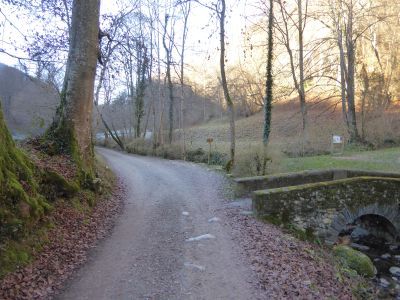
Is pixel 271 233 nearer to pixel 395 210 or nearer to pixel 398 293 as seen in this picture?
pixel 398 293

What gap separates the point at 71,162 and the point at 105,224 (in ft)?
7.57

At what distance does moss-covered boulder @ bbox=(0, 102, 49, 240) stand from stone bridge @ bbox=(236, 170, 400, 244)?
224 inches

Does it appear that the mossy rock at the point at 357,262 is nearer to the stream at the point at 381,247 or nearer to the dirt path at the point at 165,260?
the stream at the point at 381,247

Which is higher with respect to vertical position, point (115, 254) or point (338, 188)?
point (338, 188)

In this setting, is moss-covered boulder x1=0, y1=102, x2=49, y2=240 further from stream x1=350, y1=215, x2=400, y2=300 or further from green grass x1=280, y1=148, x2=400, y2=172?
green grass x1=280, y1=148, x2=400, y2=172

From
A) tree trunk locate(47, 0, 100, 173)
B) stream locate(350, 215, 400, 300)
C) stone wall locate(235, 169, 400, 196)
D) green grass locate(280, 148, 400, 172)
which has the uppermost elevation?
tree trunk locate(47, 0, 100, 173)

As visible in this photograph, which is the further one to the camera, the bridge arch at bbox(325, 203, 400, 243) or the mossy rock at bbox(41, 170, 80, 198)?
the bridge arch at bbox(325, 203, 400, 243)

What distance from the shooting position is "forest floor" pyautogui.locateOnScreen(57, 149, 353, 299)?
5.79m

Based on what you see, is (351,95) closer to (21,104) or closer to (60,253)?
(21,104)

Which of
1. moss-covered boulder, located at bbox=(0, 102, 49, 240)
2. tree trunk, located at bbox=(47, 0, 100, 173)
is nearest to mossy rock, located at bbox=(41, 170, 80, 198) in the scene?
moss-covered boulder, located at bbox=(0, 102, 49, 240)

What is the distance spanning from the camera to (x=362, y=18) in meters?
26.3

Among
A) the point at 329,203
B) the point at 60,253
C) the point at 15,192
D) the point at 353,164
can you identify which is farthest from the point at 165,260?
the point at 353,164

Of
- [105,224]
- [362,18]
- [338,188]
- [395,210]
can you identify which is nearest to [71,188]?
[105,224]

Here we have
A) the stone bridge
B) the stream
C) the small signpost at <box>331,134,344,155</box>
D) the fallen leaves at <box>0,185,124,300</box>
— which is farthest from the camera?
the small signpost at <box>331,134,344,155</box>
